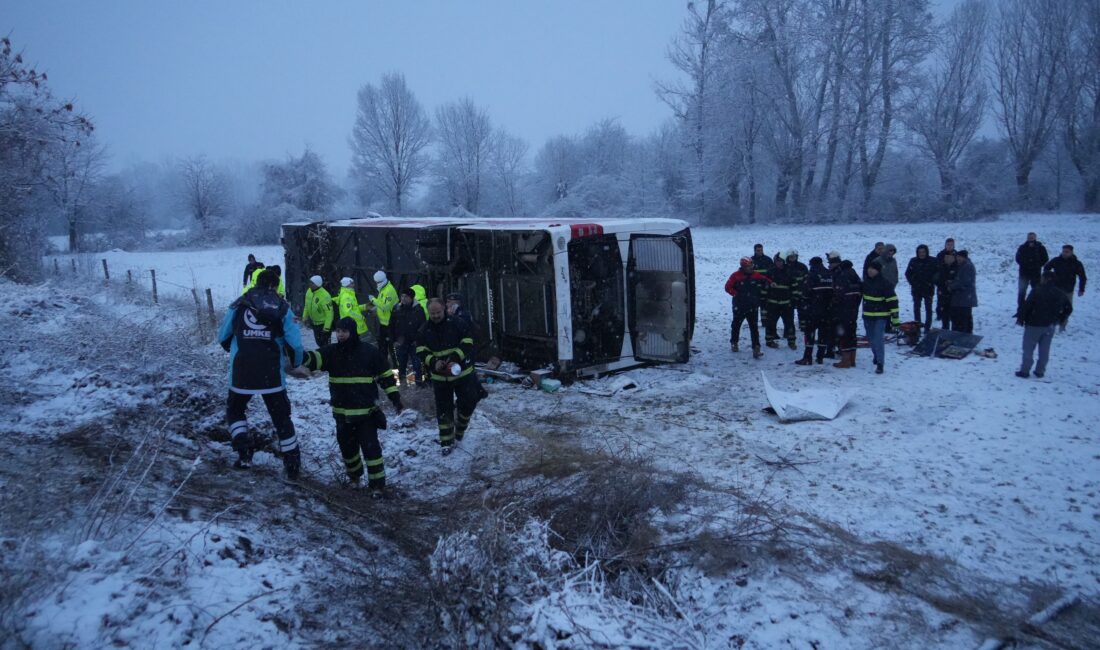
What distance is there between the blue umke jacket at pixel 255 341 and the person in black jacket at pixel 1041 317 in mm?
8839

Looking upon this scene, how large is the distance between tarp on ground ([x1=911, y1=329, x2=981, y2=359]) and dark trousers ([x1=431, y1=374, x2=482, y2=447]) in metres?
7.46

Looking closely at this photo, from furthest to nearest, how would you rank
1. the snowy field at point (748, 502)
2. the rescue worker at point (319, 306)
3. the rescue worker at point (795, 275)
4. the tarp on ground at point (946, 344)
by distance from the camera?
the rescue worker at point (795, 275)
the rescue worker at point (319, 306)
the tarp on ground at point (946, 344)
the snowy field at point (748, 502)

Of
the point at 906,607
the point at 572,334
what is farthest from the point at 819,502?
the point at 572,334

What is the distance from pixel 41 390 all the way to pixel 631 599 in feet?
21.5

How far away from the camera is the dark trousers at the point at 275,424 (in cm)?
554

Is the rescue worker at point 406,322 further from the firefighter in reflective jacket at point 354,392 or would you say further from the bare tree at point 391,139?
the bare tree at point 391,139

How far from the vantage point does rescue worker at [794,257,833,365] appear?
979cm

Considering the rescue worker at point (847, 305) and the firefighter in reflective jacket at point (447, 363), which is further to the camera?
the rescue worker at point (847, 305)

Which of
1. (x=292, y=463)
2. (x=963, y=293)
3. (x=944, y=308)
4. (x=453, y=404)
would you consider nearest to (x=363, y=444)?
(x=292, y=463)

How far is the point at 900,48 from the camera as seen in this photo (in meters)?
28.5

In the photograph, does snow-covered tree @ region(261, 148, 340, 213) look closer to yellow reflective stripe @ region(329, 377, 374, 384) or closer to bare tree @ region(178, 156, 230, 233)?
bare tree @ region(178, 156, 230, 233)

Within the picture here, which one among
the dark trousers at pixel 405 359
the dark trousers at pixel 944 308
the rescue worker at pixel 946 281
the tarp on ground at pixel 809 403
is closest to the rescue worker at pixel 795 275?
the rescue worker at pixel 946 281

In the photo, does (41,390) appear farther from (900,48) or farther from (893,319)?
(900,48)

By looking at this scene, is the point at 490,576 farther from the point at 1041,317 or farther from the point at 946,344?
the point at 946,344
